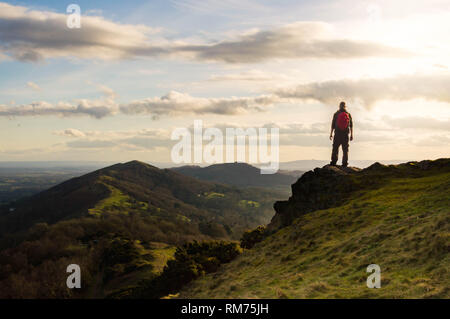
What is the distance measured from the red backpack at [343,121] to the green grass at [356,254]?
8208 mm

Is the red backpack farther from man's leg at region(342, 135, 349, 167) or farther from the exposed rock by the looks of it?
A: the exposed rock

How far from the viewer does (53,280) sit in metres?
143

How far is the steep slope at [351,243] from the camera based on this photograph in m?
16.4

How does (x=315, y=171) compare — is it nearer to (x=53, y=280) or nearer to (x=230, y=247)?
(x=230, y=247)

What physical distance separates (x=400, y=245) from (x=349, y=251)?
3.01 m

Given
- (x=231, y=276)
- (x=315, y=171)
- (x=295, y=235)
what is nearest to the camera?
(x=231, y=276)

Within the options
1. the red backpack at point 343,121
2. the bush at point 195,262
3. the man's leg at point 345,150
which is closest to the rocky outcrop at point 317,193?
the man's leg at point 345,150

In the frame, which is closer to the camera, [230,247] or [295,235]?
[295,235]

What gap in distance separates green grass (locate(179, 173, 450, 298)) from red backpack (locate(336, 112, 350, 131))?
821 centimetres

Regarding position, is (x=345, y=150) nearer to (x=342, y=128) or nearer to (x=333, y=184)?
(x=342, y=128)

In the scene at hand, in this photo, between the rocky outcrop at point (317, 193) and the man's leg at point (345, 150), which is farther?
the man's leg at point (345, 150)

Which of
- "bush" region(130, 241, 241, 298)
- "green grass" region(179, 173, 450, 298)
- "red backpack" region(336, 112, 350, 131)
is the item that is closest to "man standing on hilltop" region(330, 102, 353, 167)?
"red backpack" region(336, 112, 350, 131)

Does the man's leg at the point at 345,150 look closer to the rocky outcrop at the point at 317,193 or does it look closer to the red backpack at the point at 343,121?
the rocky outcrop at the point at 317,193
